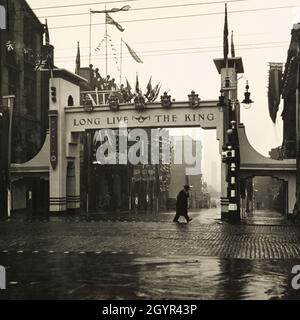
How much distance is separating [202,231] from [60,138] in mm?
12312

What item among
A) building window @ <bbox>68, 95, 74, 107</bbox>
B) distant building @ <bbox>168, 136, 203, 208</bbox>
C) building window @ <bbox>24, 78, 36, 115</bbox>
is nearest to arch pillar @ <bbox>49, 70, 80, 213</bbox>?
building window @ <bbox>68, 95, 74, 107</bbox>

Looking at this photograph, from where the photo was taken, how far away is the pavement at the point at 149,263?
29.1 ft

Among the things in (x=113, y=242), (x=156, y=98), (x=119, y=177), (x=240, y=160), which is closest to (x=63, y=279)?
(x=113, y=242)

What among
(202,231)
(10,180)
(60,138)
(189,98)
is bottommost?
(202,231)

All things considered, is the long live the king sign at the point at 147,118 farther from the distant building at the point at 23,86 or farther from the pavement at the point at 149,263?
the pavement at the point at 149,263

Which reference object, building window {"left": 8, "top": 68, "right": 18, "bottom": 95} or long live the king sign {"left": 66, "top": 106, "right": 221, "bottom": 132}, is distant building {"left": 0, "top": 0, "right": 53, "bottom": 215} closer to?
building window {"left": 8, "top": 68, "right": 18, "bottom": 95}

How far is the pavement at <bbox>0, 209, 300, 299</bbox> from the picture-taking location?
8.88 m

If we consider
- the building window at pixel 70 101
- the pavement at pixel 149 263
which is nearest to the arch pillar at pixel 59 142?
the building window at pixel 70 101

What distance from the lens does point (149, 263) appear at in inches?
468

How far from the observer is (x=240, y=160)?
2636cm

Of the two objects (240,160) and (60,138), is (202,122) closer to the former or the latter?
(240,160)

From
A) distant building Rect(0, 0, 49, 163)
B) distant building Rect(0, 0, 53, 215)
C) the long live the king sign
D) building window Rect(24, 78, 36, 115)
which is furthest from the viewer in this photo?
building window Rect(24, 78, 36, 115)

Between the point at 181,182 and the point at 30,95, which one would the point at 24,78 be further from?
the point at 181,182

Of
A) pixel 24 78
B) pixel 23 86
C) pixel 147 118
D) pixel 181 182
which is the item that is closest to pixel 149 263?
pixel 147 118
